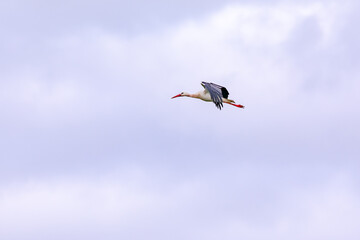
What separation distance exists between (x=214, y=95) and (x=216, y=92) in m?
1.49

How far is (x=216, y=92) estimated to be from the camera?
126m

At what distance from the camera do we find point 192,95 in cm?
13388

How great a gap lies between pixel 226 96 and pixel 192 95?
4.34 meters

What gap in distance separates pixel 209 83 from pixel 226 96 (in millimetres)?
2293

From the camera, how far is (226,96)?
13100 cm

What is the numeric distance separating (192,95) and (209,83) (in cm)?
433

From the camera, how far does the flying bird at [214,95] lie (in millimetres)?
123500

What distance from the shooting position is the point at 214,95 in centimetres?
12444

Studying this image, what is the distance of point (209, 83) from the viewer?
130m

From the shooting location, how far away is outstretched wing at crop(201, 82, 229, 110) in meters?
123

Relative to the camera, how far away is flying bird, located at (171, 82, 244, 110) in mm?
123500

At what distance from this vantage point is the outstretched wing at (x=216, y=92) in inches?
4843
